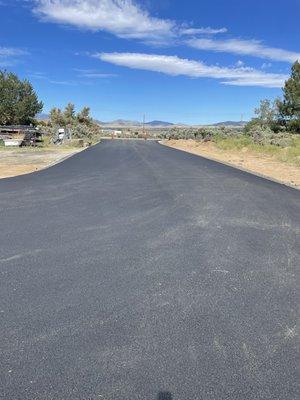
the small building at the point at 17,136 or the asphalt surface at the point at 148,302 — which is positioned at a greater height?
the asphalt surface at the point at 148,302

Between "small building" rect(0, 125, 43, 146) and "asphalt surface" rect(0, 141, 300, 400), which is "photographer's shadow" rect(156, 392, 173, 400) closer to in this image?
"asphalt surface" rect(0, 141, 300, 400)

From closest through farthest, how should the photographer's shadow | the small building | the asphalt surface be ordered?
1. the photographer's shadow
2. the asphalt surface
3. the small building

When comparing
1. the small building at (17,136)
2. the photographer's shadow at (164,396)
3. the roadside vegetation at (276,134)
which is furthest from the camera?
the small building at (17,136)

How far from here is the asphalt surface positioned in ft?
12.6

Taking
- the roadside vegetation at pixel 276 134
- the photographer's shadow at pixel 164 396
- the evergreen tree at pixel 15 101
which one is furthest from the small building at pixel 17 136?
the photographer's shadow at pixel 164 396

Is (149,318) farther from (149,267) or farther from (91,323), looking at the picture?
(149,267)

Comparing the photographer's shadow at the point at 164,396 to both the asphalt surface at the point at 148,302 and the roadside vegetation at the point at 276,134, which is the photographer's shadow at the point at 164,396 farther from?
the roadside vegetation at the point at 276,134

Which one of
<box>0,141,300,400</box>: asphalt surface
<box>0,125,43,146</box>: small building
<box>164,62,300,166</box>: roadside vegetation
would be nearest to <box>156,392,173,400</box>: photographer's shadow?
<box>0,141,300,400</box>: asphalt surface

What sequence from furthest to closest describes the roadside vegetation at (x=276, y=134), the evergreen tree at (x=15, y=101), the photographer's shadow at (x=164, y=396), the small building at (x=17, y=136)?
the evergreen tree at (x=15, y=101)
the small building at (x=17, y=136)
the roadside vegetation at (x=276, y=134)
the photographer's shadow at (x=164, y=396)

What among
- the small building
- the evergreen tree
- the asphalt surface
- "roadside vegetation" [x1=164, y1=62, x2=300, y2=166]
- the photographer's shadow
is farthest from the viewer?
the evergreen tree

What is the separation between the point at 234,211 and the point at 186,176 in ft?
24.2

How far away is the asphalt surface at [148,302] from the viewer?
12.6ft

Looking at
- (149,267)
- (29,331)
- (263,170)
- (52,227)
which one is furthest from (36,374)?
A: (263,170)

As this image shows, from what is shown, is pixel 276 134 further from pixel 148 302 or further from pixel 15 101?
pixel 148 302
